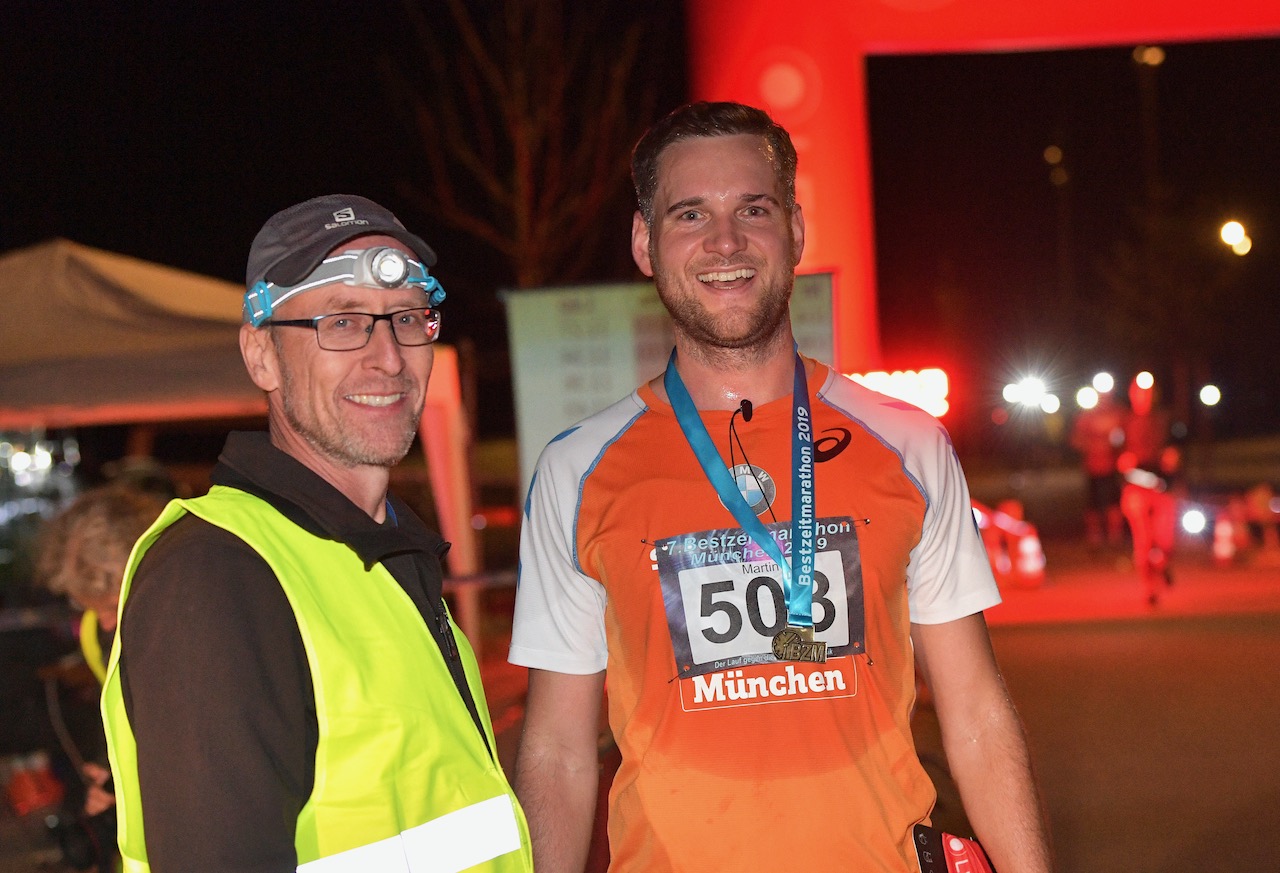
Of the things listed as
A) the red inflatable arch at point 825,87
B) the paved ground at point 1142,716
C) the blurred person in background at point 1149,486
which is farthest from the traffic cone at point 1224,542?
the red inflatable arch at point 825,87

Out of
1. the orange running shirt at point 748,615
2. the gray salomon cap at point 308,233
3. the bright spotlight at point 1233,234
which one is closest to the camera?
the gray salomon cap at point 308,233

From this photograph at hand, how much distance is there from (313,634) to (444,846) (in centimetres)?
40

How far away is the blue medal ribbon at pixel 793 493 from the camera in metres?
2.59

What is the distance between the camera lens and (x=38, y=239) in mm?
26641

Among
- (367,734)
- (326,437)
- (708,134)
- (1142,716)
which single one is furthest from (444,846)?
(1142,716)

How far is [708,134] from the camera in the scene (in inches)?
117

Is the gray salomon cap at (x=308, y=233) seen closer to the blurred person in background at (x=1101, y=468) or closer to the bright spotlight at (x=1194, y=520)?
the blurred person in background at (x=1101, y=468)

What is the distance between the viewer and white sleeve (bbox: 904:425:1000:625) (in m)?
2.71

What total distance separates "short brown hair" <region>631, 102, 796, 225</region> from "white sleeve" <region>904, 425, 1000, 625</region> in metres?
0.71

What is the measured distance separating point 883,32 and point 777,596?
659 cm

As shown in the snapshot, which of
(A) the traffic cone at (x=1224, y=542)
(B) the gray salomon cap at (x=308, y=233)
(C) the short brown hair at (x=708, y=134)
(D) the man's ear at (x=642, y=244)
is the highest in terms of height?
(C) the short brown hair at (x=708, y=134)

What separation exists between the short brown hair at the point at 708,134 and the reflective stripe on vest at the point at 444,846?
153cm

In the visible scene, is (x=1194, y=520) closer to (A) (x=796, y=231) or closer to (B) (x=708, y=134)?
(A) (x=796, y=231)

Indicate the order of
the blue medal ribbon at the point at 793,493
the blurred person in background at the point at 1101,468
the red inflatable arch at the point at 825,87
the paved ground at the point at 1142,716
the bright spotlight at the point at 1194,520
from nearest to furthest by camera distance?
the blue medal ribbon at the point at 793,493
the paved ground at the point at 1142,716
the red inflatable arch at the point at 825,87
the blurred person in background at the point at 1101,468
the bright spotlight at the point at 1194,520
